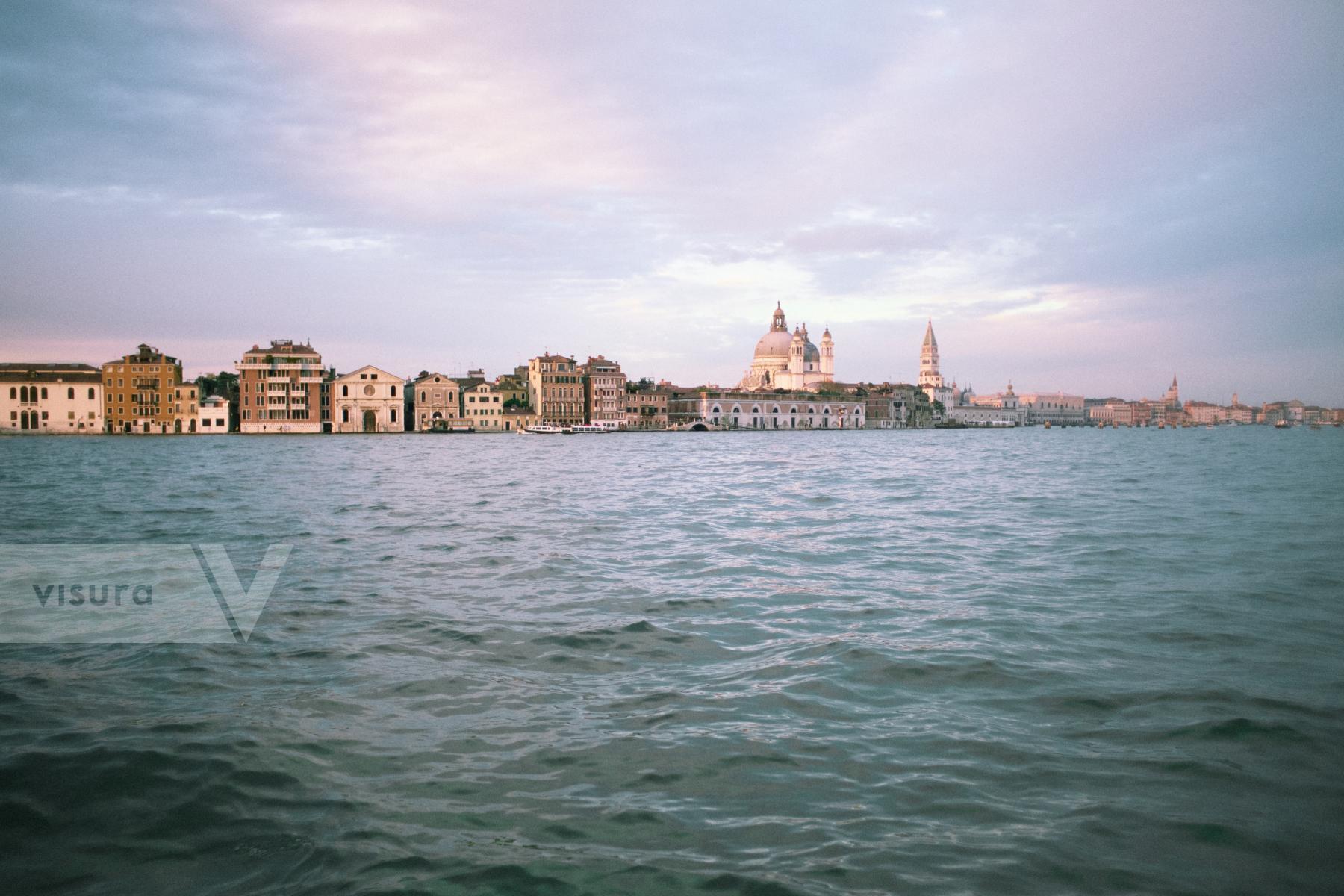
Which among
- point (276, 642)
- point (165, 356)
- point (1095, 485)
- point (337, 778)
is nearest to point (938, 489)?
point (1095, 485)

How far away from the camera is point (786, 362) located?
435 ft

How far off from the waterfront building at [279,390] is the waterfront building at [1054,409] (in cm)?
15923

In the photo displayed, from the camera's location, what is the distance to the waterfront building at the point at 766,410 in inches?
4136

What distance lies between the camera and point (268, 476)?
80.6 ft

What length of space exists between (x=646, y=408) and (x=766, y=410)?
22.5m

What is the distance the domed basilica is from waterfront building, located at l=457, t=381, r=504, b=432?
185 feet

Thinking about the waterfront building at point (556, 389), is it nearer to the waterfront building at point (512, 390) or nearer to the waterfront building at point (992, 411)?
the waterfront building at point (512, 390)

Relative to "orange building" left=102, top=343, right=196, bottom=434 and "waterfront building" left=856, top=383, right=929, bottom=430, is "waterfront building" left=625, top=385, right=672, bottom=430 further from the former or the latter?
"orange building" left=102, top=343, right=196, bottom=434

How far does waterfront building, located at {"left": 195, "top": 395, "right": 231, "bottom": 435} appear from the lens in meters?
73.8

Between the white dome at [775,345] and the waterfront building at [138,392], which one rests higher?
the white dome at [775,345]

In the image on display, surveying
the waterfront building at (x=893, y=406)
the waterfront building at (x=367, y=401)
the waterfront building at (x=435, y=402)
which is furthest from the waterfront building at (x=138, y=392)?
the waterfront building at (x=893, y=406)

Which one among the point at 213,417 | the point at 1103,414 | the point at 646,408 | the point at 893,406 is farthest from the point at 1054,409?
the point at 213,417

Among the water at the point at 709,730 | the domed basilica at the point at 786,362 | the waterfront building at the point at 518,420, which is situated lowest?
the water at the point at 709,730

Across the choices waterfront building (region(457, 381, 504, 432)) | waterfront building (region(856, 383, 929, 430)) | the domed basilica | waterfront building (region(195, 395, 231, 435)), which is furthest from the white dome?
waterfront building (region(195, 395, 231, 435))
